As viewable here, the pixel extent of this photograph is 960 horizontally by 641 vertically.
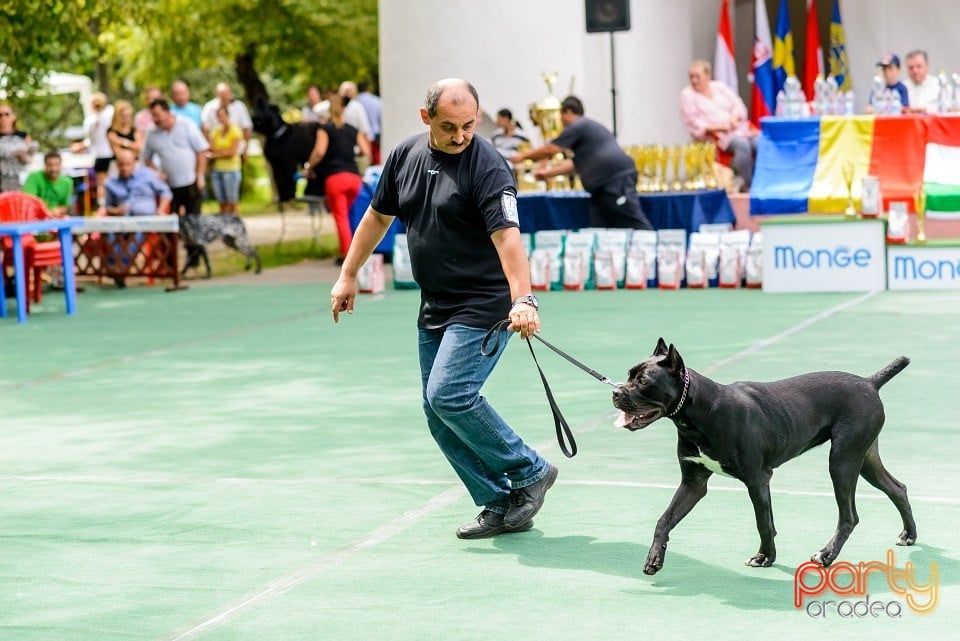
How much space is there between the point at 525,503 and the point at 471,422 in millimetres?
516

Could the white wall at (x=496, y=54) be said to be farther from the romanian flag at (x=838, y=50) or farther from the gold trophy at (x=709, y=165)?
the romanian flag at (x=838, y=50)

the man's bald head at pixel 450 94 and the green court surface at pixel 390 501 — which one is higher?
the man's bald head at pixel 450 94

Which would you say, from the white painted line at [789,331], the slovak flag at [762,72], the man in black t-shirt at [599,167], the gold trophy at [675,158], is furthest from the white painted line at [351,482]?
the slovak flag at [762,72]

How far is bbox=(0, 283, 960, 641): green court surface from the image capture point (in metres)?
5.44

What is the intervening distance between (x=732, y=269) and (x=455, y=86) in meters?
9.95

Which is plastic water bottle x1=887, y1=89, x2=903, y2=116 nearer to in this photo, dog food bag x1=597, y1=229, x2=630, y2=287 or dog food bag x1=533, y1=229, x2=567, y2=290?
dog food bag x1=597, y1=229, x2=630, y2=287

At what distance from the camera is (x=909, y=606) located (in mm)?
5336

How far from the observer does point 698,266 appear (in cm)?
1580

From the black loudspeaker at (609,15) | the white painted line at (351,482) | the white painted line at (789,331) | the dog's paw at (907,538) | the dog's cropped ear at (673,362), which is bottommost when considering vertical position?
the white painted line at (789,331)

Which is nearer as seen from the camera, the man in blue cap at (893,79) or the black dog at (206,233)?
the man in blue cap at (893,79)

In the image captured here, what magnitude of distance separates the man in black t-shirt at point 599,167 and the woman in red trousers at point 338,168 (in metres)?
2.67

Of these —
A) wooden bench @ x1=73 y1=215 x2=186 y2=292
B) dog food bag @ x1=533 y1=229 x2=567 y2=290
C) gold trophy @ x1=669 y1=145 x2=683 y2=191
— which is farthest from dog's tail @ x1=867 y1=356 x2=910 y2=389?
wooden bench @ x1=73 y1=215 x2=186 y2=292

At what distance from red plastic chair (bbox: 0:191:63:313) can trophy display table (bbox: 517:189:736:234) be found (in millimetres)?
4661

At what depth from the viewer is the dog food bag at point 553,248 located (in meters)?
16.2
